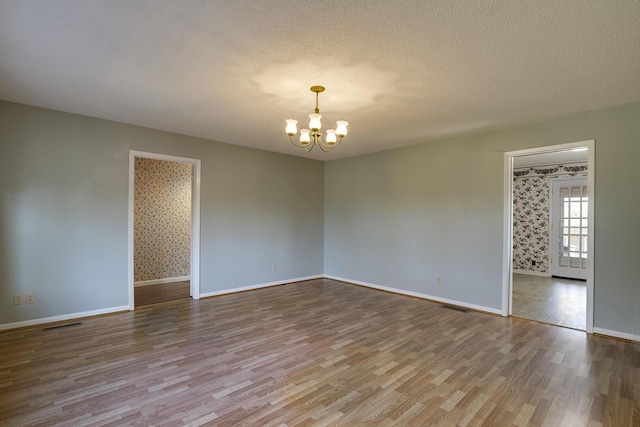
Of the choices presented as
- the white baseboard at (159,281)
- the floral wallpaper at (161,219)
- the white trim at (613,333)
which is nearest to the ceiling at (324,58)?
the floral wallpaper at (161,219)

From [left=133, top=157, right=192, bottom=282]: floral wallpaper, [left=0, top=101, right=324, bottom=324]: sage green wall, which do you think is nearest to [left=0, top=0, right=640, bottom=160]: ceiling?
[left=0, top=101, right=324, bottom=324]: sage green wall

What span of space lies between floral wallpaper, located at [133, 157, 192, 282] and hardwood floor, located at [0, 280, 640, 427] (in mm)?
2153

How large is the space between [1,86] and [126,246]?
2.14 m

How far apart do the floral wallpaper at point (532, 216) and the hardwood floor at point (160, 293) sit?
7.43 metres

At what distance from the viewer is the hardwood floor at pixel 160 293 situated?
4.84m

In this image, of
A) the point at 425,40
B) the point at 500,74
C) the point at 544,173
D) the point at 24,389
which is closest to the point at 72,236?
the point at 24,389

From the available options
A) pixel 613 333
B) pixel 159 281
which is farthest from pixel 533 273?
pixel 159 281

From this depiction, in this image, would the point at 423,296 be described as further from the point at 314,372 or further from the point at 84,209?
the point at 84,209

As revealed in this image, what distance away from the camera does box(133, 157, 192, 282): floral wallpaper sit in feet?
19.4

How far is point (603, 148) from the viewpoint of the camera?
3.53m

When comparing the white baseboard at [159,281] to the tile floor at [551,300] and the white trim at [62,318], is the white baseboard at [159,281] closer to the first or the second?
the white trim at [62,318]

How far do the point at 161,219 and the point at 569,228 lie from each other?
28.4ft

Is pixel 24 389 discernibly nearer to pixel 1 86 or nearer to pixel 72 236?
pixel 72 236

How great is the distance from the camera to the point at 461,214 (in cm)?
472
